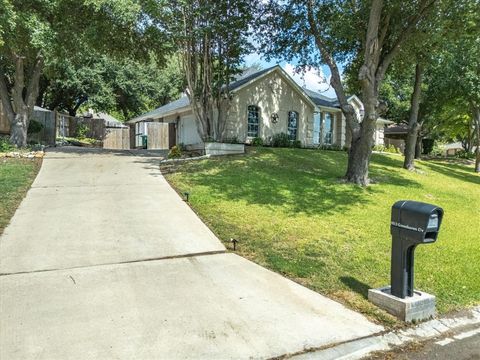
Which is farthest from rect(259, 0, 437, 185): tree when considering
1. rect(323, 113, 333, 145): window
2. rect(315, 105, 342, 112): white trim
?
rect(323, 113, 333, 145): window

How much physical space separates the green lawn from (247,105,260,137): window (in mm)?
Result: 8107

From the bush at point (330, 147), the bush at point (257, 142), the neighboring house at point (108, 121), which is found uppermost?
the neighboring house at point (108, 121)

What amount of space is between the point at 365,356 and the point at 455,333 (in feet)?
3.90

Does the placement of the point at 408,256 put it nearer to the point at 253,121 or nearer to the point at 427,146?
the point at 253,121

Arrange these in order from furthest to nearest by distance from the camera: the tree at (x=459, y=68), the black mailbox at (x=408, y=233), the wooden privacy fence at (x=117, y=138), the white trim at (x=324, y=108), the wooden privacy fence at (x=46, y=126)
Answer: the wooden privacy fence at (x=117, y=138) < the white trim at (x=324, y=108) < the wooden privacy fence at (x=46, y=126) < the tree at (x=459, y=68) < the black mailbox at (x=408, y=233)

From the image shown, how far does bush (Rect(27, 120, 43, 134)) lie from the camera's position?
815 inches

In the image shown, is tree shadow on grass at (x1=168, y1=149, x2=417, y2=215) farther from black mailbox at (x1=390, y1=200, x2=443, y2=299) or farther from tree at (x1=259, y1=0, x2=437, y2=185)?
black mailbox at (x1=390, y1=200, x2=443, y2=299)

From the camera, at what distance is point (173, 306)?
4066 mm

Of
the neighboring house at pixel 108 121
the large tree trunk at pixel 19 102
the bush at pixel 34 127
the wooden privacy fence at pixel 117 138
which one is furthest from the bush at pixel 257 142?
the neighboring house at pixel 108 121

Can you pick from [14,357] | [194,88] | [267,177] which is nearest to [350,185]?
[267,177]

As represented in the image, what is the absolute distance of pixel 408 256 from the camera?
4418 mm

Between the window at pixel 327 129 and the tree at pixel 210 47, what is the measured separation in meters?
9.69

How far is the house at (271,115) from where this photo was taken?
21.6 metres

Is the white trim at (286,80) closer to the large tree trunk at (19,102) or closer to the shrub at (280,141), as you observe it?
the shrub at (280,141)
